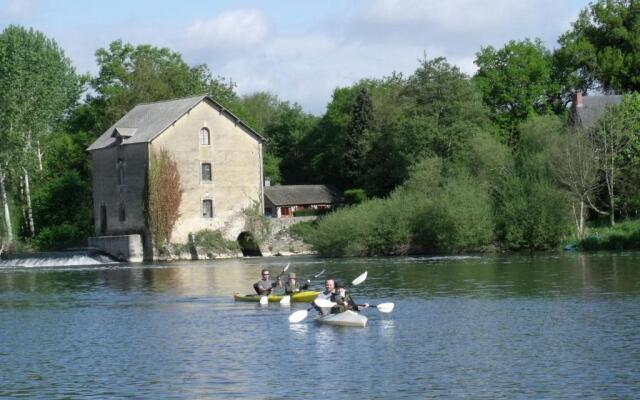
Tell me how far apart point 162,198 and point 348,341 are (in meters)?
40.8

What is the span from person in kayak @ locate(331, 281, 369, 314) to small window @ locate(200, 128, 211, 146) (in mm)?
38435

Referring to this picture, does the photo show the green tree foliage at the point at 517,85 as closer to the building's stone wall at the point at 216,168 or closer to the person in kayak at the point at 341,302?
the building's stone wall at the point at 216,168

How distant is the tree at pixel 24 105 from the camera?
7238cm

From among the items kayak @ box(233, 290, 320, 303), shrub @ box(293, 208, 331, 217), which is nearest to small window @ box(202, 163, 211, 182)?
shrub @ box(293, 208, 331, 217)

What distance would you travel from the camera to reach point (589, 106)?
75.8m

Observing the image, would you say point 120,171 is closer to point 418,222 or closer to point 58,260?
point 58,260

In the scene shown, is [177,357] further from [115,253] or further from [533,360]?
[115,253]

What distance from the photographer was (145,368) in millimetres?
25672

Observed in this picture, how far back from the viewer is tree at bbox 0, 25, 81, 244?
7238 cm

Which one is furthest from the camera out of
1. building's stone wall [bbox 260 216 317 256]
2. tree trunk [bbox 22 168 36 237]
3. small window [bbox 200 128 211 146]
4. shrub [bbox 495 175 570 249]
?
tree trunk [bbox 22 168 36 237]

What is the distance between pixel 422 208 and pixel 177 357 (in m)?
38.0

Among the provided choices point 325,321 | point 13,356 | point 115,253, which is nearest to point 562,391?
point 325,321

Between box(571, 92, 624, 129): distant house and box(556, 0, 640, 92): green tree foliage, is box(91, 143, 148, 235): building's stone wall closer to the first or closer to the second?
box(571, 92, 624, 129): distant house

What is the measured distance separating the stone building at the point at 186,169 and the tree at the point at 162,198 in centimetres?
58
